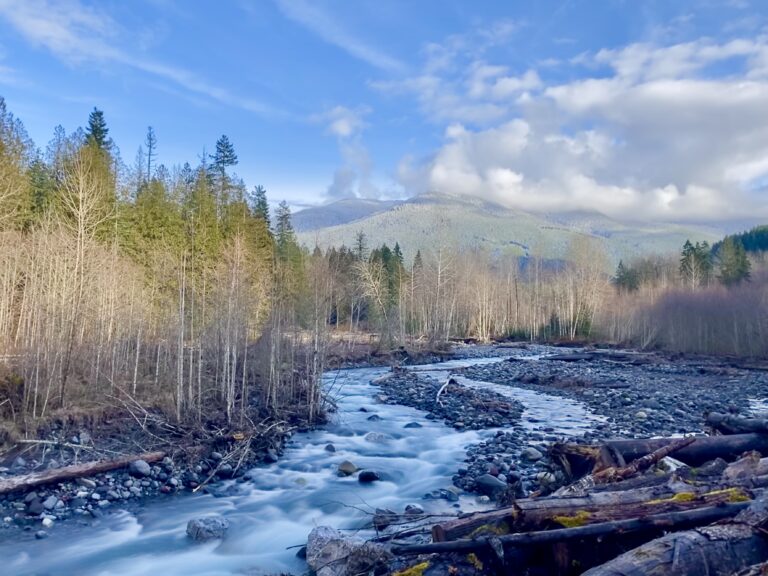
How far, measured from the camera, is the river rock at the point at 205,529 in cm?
862

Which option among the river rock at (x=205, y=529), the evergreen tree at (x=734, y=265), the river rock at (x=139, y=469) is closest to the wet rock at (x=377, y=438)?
the river rock at (x=139, y=469)

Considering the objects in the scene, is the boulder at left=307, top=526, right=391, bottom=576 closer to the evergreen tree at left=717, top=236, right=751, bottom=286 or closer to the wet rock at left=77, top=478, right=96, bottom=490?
the wet rock at left=77, top=478, right=96, bottom=490

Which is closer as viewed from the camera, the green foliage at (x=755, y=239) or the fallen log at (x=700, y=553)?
the fallen log at (x=700, y=553)

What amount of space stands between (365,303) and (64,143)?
27322mm

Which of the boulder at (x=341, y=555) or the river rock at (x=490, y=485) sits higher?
the boulder at (x=341, y=555)

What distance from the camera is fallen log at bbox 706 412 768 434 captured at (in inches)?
308

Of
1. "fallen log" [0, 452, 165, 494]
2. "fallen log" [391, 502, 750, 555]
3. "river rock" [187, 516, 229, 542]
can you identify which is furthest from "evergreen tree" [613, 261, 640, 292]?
"fallen log" [391, 502, 750, 555]

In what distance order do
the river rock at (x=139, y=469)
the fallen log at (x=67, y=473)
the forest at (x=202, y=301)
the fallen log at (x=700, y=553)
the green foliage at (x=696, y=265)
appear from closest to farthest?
the fallen log at (x=700, y=553) < the fallen log at (x=67, y=473) < the river rock at (x=139, y=469) < the forest at (x=202, y=301) < the green foliage at (x=696, y=265)

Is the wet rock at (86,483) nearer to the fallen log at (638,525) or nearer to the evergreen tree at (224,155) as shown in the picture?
the fallen log at (638,525)

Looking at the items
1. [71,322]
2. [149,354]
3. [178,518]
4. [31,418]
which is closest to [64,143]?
[149,354]

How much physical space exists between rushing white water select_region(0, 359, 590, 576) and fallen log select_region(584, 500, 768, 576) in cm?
493

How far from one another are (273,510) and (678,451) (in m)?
6.52

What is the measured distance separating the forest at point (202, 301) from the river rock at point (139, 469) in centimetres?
207

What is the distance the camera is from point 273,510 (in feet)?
32.9
